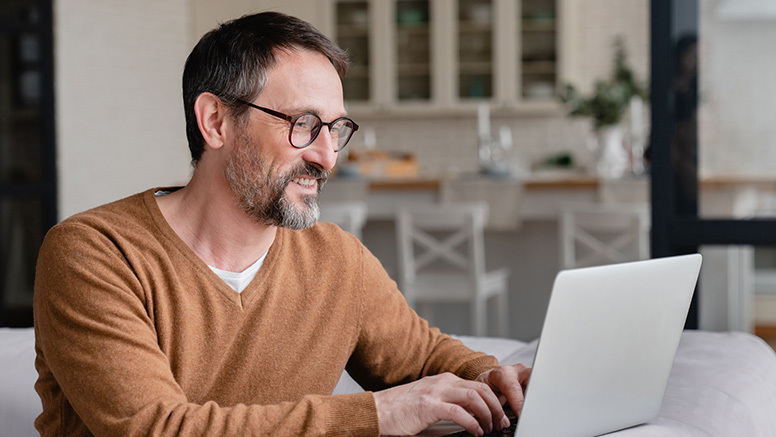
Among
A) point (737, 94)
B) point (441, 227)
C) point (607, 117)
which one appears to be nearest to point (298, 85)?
point (737, 94)

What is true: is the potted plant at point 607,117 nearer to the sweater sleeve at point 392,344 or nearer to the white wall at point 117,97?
the white wall at point 117,97

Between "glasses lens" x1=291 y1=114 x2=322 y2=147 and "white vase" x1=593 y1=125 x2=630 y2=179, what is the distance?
3802mm

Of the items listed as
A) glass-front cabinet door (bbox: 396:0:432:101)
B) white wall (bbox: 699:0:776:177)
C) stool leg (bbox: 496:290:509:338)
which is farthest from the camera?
glass-front cabinet door (bbox: 396:0:432:101)

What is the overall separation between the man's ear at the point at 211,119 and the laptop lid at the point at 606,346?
0.56 metres

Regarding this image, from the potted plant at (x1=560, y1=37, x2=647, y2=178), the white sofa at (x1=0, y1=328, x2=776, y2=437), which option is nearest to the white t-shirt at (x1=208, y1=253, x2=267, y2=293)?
the white sofa at (x1=0, y1=328, x2=776, y2=437)

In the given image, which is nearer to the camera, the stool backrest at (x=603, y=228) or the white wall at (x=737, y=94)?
the white wall at (x=737, y=94)

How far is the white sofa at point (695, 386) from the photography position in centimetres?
125

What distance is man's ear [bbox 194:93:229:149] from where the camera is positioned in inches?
49.6

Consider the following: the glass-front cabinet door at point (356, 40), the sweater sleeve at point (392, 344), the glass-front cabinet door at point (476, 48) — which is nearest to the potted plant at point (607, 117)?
the glass-front cabinet door at point (476, 48)

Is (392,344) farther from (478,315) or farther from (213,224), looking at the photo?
(478,315)

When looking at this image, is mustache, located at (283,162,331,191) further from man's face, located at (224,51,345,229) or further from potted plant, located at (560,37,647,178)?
potted plant, located at (560,37,647,178)

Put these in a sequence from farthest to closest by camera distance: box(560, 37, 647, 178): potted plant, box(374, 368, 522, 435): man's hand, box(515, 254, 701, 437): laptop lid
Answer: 1. box(560, 37, 647, 178): potted plant
2. box(374, 368, 522, 435): man's hand
3. box(515, 254, 701, 437): laptop lid

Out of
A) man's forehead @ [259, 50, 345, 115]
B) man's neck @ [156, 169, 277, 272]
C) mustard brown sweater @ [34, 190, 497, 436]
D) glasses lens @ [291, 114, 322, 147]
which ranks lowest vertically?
mustard brown sweater @ [34, 190, 497, 436]

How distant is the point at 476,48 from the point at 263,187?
5422 mm
